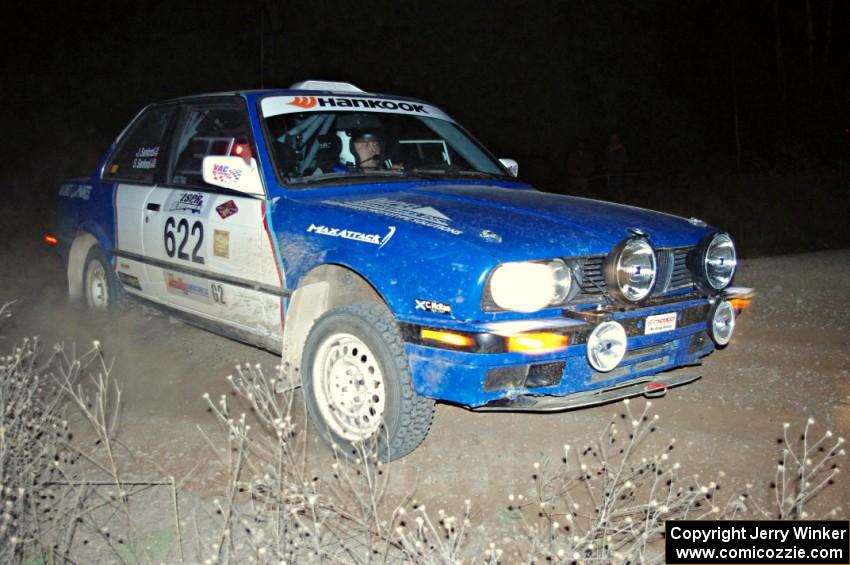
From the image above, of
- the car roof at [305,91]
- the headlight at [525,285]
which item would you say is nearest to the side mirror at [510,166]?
the car roof at [305,91]

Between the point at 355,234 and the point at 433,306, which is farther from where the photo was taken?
the point at 355,234

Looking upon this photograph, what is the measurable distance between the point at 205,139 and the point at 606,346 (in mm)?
2903

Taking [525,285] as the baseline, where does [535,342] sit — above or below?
below

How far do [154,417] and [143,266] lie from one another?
1.32m

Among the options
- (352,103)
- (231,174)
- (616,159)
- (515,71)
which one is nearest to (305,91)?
(352,103)

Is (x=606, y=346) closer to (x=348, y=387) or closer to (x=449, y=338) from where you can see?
(x=449, y=338)

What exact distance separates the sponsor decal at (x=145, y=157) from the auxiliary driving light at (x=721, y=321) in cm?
361

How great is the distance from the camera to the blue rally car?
3.33 m

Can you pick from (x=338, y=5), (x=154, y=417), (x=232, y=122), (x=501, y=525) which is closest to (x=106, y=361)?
(x=154, y=417)

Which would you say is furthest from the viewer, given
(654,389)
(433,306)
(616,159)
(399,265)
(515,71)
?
(515,71)

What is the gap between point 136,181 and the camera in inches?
212

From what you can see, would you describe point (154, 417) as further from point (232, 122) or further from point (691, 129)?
point (691, 129)

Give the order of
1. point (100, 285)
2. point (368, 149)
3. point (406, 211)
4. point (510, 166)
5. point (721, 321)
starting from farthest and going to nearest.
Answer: point (100, 285) < point (510, 166) < point (368, 149) < point (721, 321) < point (406, 211)

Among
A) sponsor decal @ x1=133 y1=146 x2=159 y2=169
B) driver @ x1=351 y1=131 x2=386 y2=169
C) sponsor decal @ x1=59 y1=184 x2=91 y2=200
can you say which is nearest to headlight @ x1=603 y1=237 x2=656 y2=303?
driver @ x1=351 y1=131 x2=386 y2=169
